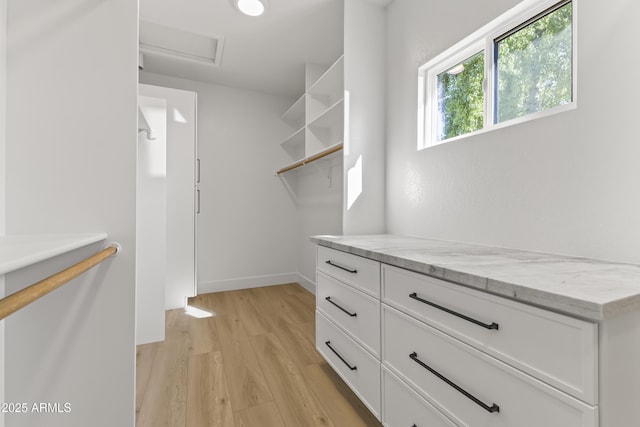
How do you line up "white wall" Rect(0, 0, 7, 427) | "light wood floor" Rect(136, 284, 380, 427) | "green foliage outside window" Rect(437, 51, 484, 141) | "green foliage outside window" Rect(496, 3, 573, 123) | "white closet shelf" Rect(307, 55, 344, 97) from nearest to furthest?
"white wall" Rect(0, 0, 7, 427)
"green foliage outside window" Rect(496, 3, 573, 123)
"light wood floor" Rect(136, 284, 380, 427)
"green foliage outside window" Rect(437, 51, 484, 141)
"white closet shelf" Rect(307, 55, 344, 97)

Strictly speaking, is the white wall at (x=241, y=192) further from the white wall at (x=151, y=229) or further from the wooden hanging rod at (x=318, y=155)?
the white wall at (x=151, y=229)

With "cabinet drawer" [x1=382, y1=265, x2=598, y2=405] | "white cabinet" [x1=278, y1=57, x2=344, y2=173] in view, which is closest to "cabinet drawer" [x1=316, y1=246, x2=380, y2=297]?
"cabinet drawer" [x1=382, y1=265, x2=598, y2=405]

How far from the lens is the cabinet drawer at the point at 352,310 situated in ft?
4.10

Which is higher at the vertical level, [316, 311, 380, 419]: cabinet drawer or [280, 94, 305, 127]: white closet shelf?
[280, 94, 305, 127]: white closet shelf

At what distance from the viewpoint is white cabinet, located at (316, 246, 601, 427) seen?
61cm

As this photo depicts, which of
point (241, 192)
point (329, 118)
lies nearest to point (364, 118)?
point (329, 118)

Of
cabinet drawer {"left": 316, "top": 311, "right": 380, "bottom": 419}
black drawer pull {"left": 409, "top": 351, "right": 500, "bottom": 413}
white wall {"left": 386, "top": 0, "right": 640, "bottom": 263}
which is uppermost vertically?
white wall {"left": 386, "top": 0, "right": 640, "bottom": 263}

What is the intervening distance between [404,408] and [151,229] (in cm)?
195

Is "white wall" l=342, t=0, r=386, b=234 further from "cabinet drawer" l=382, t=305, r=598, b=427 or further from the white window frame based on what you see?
"cabinet drawer" l=382, t=305, r=598, b=427

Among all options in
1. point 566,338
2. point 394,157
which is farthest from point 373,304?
point 394,157

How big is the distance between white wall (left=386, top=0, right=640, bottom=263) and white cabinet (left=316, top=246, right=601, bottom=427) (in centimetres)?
62

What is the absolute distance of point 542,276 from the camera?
76 centimetres

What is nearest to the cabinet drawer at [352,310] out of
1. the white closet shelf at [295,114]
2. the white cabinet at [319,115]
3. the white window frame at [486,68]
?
the white window frame at [486,68]

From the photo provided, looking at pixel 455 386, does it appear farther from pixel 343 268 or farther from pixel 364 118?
pixel 364 118
